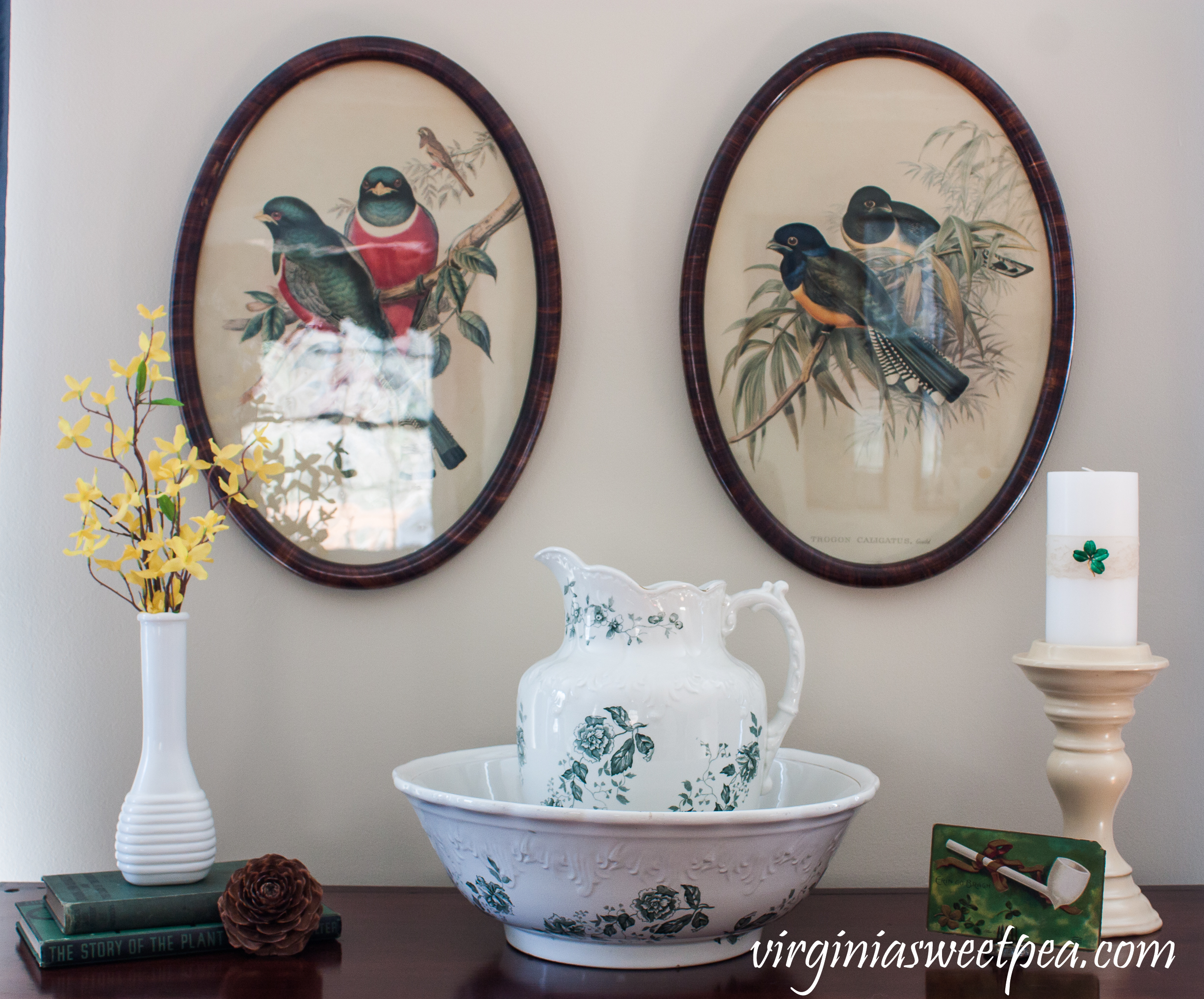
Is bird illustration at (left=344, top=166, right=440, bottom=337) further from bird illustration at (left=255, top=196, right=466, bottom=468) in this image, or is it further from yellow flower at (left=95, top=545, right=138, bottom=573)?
yellow flower at (left=95, top=545, right=138, bottom=573)

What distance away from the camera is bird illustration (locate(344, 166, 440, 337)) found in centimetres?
106

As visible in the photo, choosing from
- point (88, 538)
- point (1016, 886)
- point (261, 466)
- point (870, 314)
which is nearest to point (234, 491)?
point (261, 466)

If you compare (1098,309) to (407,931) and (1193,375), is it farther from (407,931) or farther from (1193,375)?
(407,931)

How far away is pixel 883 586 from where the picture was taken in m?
1.05

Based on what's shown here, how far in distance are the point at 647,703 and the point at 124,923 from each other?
1.60 ft

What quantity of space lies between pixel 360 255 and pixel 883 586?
676 mm

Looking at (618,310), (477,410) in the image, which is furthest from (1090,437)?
(477,410)

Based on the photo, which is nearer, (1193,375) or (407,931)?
(407,931)

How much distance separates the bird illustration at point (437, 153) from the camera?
1.07 metres

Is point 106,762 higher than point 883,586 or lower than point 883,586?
lower

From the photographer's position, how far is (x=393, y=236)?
106cm

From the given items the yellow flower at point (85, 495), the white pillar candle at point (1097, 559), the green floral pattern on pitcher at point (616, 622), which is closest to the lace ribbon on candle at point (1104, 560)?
the white pillar candle at point (1097, 559)

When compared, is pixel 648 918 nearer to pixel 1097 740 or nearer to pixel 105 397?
pixel 1097 740

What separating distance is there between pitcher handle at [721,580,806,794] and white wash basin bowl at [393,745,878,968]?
9 cm
